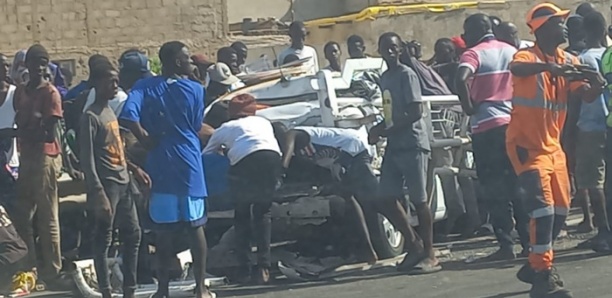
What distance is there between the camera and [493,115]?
33.3ft

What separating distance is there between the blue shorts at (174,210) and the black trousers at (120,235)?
319mm

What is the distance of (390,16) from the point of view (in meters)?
25.1

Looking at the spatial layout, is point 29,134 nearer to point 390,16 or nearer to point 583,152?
point 583,152

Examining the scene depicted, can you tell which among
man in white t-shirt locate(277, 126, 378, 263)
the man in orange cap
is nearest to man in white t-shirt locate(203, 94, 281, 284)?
man in white t-shirt locate(277, 126, 378, 263)

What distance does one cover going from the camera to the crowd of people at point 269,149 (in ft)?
27.5

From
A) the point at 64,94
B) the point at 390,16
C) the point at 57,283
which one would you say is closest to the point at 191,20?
the point at 390,16

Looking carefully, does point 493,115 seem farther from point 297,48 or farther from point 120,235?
point 297,48

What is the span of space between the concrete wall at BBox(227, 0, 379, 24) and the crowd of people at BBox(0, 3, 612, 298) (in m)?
18.6

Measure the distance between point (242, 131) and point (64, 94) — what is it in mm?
2229

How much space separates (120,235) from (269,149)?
1316 millimetres

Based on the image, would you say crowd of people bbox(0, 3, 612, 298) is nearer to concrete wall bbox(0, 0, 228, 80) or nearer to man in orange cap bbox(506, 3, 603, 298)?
man in orange cap bbox(506, 3, 603, 298)

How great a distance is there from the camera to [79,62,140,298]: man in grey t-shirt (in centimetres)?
878

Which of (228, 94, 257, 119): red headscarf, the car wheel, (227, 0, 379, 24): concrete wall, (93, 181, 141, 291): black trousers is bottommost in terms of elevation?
the car wheel

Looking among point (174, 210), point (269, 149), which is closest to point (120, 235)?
point (174, 210)
